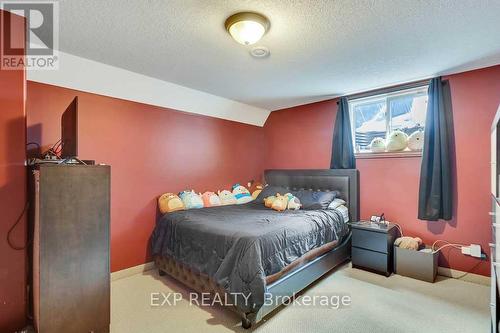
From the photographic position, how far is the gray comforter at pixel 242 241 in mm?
1910

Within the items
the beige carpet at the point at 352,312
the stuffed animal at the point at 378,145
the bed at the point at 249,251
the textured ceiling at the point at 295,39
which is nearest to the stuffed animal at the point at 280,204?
the bed at the point at 249,251

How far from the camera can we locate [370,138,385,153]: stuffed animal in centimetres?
339

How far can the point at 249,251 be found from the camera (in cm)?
194

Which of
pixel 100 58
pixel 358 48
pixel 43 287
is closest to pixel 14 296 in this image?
pixel 43 287

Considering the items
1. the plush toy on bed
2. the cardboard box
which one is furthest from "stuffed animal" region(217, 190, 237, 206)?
the cardboard box

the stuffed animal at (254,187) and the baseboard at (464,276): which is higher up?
the stuffed animal at (254,187)

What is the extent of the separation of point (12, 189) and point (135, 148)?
1358mm

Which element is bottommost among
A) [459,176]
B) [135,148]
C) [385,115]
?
[459,176]

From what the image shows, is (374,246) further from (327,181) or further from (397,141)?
(397,141)

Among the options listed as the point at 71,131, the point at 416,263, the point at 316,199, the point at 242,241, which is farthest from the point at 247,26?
the point at 416,263

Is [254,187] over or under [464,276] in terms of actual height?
over

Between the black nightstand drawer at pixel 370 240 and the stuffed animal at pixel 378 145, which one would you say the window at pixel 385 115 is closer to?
the stuffed animal at pixel 378 145

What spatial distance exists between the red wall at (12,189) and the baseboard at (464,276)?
13.3ft

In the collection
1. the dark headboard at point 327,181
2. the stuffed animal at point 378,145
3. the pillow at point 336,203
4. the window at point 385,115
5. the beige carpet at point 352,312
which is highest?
the window at point 385,115
